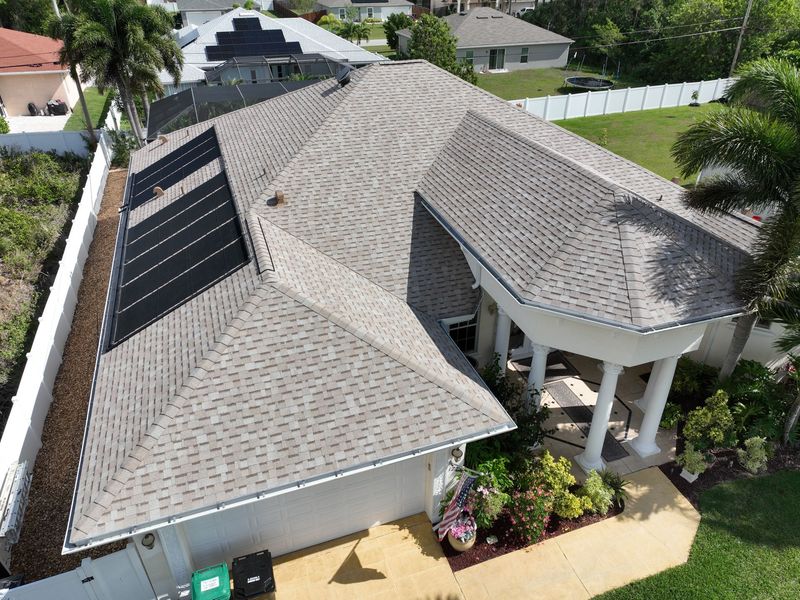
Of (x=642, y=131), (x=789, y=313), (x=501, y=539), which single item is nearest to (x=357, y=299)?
(x=501, y=539)

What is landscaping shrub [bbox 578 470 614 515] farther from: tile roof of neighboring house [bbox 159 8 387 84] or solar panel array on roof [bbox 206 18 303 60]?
solar panel array on roof [bbox 206 18 303 60]

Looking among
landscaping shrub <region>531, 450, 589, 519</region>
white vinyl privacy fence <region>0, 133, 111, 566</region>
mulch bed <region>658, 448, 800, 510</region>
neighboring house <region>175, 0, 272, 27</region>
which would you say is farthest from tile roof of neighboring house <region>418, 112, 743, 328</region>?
neighboring house <region>175, 0, 272, 27</region>

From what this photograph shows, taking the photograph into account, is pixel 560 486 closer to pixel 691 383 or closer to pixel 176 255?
pixel 691 383

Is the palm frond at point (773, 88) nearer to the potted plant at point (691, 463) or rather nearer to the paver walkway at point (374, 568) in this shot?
the potted plant at point (691, 463)

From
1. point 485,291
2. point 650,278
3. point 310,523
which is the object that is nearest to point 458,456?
point 310,523

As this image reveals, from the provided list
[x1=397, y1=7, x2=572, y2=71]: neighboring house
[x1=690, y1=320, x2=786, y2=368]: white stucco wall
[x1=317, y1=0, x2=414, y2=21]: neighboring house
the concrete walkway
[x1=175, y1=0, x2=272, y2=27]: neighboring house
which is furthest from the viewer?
[x1=317, y1=0, x2=414, y2=21]: neighboring house

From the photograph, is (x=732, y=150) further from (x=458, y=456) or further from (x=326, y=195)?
(x=326, y=195)
